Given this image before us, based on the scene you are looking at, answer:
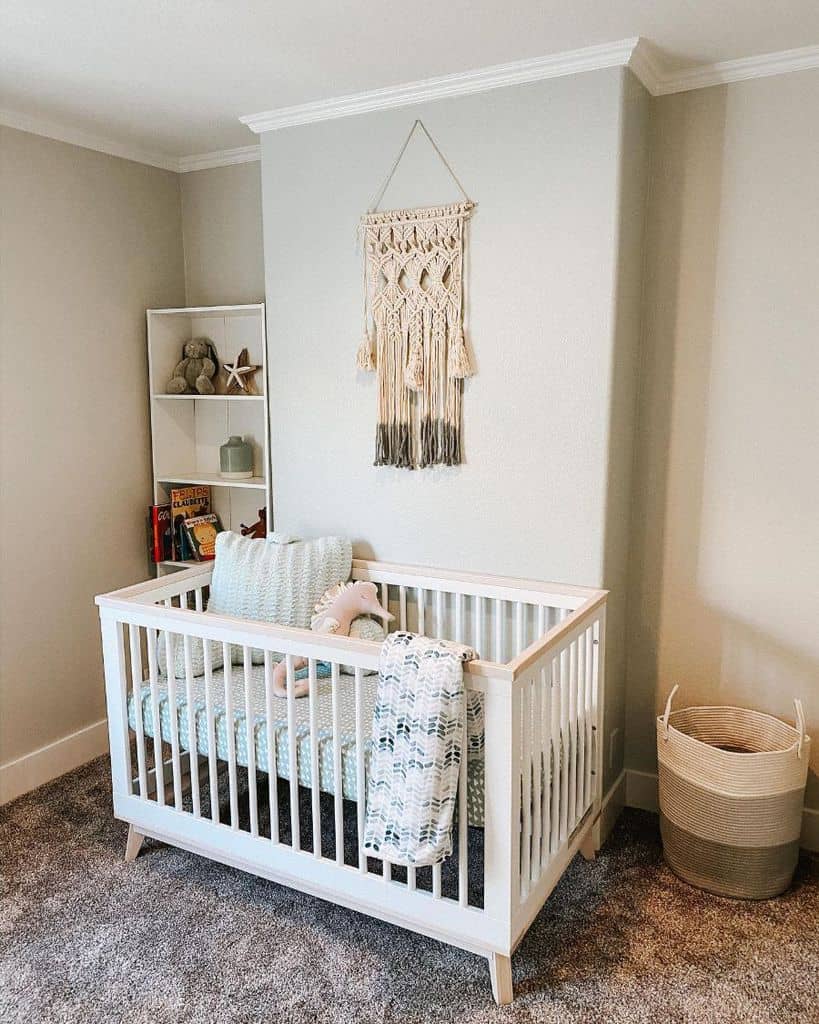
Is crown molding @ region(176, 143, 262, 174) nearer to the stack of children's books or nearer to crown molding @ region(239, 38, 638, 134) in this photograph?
crown molding @ region(239, 38, 638, 134)

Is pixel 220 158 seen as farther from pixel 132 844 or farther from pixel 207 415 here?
pixel 132 844

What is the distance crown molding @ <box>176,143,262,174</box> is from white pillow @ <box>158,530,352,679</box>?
1490mm

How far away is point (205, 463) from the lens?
3.62 metres

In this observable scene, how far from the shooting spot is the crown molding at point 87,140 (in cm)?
287

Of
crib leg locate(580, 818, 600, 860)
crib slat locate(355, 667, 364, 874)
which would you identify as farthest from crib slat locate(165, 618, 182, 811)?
crib leg locate(580, 818, 600, 860)

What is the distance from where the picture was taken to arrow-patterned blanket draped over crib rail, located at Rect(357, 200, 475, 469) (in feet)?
8.64

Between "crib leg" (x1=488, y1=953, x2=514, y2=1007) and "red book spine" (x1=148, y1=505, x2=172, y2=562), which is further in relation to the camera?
"red book spine" (x1=148, y1=505, x2=172, y2=562)

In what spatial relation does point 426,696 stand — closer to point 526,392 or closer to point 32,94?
point 526,392

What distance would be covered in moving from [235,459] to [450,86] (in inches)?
61.5

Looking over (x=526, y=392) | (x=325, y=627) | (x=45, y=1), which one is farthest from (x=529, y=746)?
(x=45, y=1)

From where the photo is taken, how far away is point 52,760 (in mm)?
3162

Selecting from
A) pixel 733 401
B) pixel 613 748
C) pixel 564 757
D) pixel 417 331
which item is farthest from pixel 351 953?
pixel 733 401

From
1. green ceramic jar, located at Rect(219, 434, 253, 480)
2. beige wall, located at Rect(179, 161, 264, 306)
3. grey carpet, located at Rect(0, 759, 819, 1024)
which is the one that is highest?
beige wall, located at Rect(179, 161, 264, 306)

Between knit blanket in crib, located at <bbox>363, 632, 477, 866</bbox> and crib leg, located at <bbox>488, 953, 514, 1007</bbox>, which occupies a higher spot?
knit blanket in crib, located at <bbox>363, 632, 477, 866</bbox>
